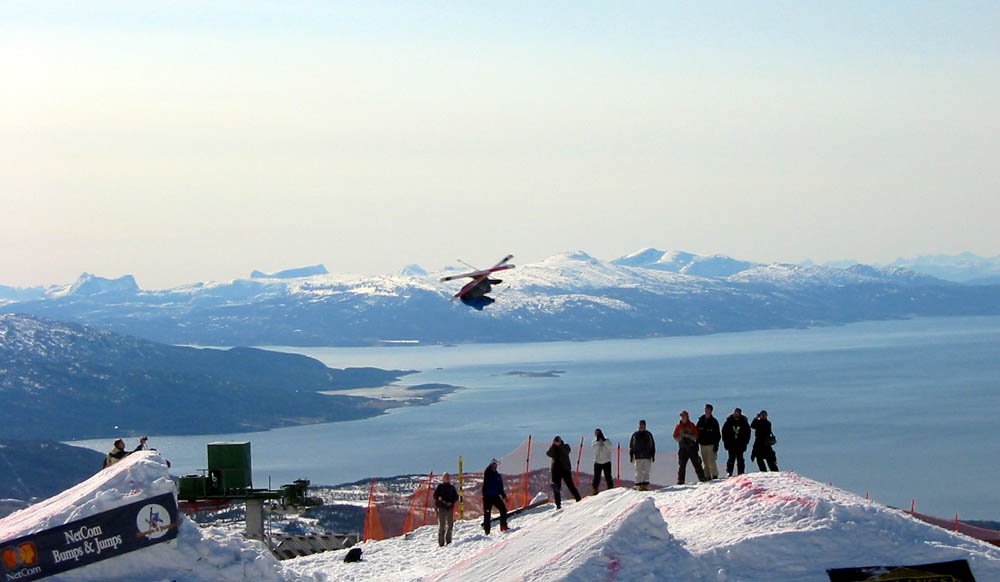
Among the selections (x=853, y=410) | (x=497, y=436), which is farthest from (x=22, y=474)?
(x=853, y=410)

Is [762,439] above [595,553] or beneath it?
above

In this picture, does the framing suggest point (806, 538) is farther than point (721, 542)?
No

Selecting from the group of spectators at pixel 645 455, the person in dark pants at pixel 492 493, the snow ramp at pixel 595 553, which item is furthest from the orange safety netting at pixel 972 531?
the person in dark pants at pixel 492 493

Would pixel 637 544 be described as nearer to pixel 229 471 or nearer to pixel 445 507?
pixel 445 507

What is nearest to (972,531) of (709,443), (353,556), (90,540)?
(709,443)

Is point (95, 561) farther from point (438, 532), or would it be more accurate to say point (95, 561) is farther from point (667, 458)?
point (667, 458)

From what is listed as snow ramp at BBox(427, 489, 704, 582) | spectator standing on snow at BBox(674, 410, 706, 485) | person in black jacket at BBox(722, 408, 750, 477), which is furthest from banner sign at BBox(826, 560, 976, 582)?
spectator standing on snow at BBox(674, 410, 706, 485)
